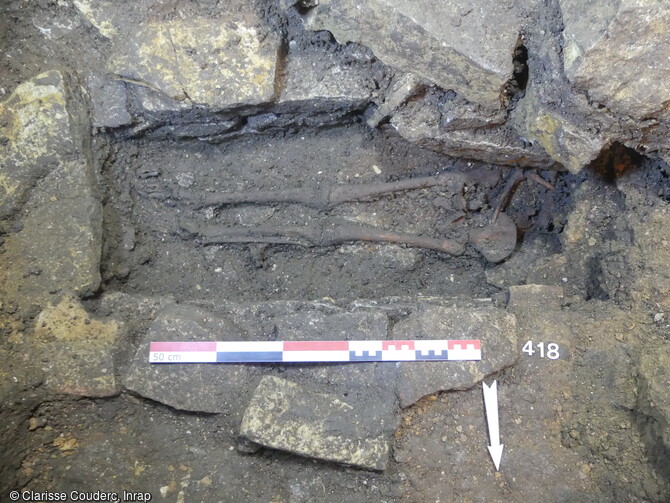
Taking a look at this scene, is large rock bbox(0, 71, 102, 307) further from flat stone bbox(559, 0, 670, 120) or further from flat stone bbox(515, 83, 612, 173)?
flat stone bbox(559, 0, 670, 120)

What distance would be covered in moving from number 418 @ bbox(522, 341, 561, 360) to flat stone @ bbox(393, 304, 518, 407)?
7 centimetres

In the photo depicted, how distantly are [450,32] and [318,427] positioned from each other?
5.39ft

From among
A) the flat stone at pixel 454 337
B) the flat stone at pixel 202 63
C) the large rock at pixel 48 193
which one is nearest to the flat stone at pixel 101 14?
the flat stone at pixel 202 63

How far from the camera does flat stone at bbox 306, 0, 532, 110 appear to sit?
223cm

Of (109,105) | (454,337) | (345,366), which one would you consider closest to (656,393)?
(454,337)

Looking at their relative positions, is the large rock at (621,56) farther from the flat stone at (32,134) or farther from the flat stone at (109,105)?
the flat stone at (32,134)

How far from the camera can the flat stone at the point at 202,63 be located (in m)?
2.58

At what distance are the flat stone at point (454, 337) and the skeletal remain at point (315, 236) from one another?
19.8 inches

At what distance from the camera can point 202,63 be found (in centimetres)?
258

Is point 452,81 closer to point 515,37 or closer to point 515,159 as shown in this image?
point 515,37

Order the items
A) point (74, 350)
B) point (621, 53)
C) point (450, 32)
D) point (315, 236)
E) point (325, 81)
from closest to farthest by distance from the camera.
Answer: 1. point (621, 53)
2. point (450, 32)
3. point (74, 350)
4. point (325, 81)
5. point (315, 236)

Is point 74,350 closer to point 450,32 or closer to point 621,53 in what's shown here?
point 450,32

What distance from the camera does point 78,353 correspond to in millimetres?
2398

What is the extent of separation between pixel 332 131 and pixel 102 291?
53.8 inches
